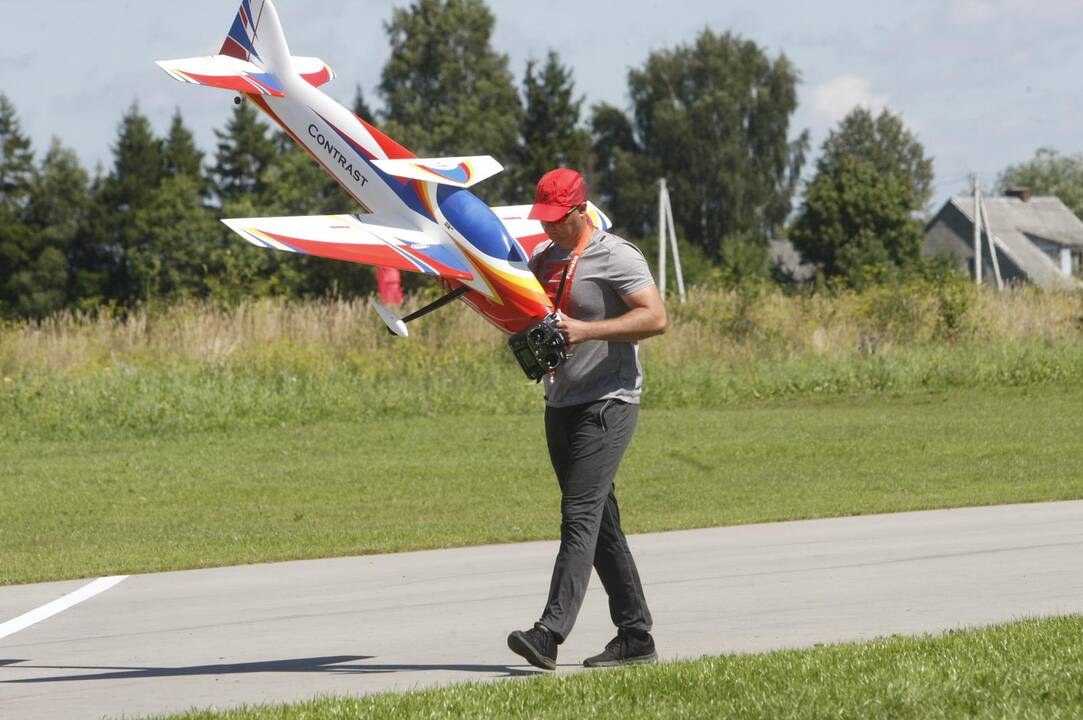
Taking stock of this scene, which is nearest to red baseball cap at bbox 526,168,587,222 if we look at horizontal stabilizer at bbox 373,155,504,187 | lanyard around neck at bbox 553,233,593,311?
lanyard around neck at bbox 553,233,593,311

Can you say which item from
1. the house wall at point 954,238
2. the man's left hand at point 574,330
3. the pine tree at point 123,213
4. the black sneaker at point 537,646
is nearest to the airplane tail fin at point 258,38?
the man's left hand at point 574,330

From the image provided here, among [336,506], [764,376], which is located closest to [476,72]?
[764,376]

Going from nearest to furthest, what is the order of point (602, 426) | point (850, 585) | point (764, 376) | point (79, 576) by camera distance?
1. point (602, 426)
2. point (850, 585)
3. point (79, 576)
4. point (764, 376)

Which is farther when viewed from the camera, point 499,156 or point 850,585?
point 499,156

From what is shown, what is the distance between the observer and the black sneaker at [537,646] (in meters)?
6.57

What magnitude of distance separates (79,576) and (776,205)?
258 feet

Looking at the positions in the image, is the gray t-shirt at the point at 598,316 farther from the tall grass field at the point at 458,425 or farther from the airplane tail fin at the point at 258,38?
the tall grass field at the point at 458,425

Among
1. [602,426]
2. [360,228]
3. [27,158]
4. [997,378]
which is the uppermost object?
[27,158]

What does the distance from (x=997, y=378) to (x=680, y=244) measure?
5852cm

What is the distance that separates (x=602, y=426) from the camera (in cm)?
682

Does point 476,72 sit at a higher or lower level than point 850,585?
higher

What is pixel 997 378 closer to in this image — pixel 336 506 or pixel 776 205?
pixel 336 506

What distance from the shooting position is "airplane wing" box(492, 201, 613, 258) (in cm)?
758

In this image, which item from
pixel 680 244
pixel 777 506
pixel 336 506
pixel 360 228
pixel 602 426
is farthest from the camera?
pixel 680 244
